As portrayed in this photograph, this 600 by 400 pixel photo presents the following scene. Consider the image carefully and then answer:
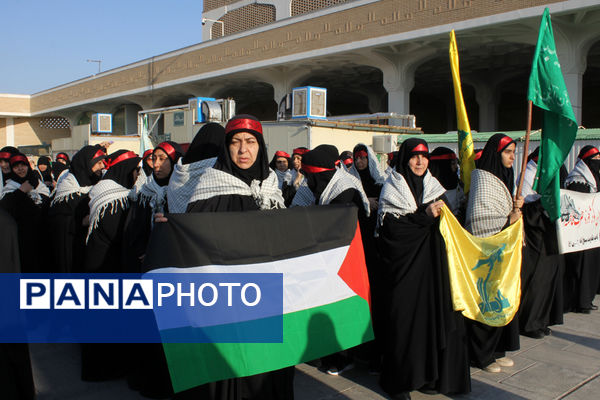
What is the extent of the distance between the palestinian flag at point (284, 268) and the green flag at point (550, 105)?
1.76 metres

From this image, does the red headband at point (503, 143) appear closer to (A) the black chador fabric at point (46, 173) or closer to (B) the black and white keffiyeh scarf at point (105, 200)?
(B) the black and white keffiyeh scarf at point (105, 200)

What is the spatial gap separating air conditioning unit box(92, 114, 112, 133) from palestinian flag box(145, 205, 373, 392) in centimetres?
2216

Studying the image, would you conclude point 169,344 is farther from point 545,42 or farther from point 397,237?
point 545,42

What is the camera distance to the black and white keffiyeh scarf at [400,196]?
3588 millimetres

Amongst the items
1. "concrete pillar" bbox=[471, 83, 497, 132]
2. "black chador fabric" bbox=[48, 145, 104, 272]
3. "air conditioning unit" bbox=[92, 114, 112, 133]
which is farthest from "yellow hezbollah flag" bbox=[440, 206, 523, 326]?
"concrete pillar" bbox=[471, 83, 497, 132]

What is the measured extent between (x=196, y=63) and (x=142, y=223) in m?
26.6

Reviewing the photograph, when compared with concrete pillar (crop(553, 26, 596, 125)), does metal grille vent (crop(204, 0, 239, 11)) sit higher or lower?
higher

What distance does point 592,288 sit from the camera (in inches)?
221

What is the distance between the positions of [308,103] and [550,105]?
34.7ft

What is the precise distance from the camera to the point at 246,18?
105 feet

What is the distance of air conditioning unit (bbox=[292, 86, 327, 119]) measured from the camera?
46.4 ft

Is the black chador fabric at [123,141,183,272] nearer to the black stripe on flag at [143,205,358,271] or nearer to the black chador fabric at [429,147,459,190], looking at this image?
the black stripe on flag at [143,205,358,271]

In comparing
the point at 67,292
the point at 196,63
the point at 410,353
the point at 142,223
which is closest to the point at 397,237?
the point at 410,353

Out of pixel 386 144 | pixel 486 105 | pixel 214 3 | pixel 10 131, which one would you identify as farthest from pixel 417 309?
pixel 10 131
